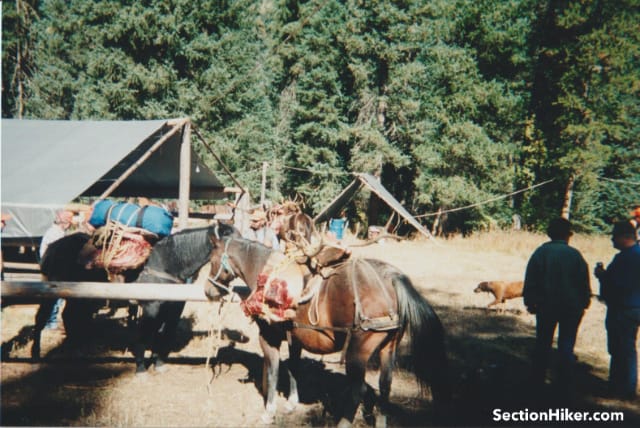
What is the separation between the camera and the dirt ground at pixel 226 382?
418 cm

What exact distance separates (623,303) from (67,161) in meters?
7.43

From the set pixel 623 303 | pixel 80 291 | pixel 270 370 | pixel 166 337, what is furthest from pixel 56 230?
pixel 623 303

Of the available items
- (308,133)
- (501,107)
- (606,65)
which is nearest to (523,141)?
(501,107)

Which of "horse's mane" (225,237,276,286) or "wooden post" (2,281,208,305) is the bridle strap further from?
"horse's mane" (225,237,276,286)

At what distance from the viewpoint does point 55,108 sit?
2959 cm

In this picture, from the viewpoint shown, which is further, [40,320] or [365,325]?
[40,320]

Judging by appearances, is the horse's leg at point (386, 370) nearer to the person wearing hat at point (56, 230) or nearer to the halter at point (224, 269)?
the halter at point (224, 269)

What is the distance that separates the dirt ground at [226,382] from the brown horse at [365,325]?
71 cm

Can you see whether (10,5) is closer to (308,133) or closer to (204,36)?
(204,36)

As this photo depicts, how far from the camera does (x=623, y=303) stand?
441 centimetres

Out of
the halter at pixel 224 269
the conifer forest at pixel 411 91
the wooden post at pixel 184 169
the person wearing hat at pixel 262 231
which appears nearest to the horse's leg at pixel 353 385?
the halter at pixel 224 269

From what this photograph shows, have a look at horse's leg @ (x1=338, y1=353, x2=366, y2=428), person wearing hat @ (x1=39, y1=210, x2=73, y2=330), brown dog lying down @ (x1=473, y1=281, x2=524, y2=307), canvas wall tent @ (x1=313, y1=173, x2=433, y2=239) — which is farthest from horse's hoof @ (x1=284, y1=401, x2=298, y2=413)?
canvas wall tent @ (x1=313, y1=173, x2=433, y2=239)

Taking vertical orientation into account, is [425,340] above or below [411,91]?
below

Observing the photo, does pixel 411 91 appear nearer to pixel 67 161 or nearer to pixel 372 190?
pixel 372 190
